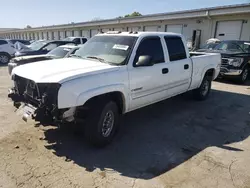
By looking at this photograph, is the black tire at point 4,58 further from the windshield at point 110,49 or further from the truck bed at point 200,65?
Result: the truck bed at point 200,65

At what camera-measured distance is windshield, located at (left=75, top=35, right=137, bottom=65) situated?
13.5 ft

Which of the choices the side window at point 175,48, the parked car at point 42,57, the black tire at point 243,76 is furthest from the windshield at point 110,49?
the black tire at point 243,76

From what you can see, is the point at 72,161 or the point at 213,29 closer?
the point at 72,161

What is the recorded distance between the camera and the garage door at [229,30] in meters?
17.1

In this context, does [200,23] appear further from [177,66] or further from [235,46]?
[177,66]

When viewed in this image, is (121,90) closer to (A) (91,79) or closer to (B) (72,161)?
(A) (91,79)

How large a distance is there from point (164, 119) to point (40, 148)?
2.84 metres

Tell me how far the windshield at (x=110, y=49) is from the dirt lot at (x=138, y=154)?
150cm

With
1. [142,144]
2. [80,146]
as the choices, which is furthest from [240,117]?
[80,146]

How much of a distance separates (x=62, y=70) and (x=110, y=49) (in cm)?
117

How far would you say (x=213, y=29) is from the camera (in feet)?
61.2

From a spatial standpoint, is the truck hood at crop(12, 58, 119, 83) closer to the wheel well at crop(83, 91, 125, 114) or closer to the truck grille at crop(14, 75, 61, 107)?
the truck grille at crop(14, 75, 61, 107)

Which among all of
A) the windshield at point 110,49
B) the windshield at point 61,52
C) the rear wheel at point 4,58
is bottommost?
the rear wheel at point 4,58

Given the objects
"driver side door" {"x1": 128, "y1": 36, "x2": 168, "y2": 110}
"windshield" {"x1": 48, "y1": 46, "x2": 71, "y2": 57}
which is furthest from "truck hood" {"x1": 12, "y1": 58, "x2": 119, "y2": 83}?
"windshield" {"x1": 48, "y1": 46, "x2": 71, "y2": 57}
